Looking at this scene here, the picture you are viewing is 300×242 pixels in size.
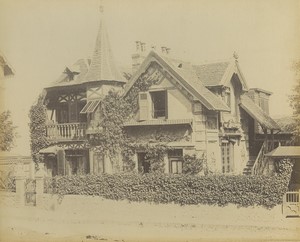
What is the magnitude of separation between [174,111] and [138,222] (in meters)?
1.87

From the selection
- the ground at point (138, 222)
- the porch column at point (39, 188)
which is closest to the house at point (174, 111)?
the porch column at point (39, 188)

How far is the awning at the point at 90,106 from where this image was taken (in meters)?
8.25

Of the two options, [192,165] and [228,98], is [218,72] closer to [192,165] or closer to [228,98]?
[228,98]

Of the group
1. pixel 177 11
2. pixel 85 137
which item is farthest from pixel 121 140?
pixel 177 11

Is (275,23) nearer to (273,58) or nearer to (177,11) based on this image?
(273,58)

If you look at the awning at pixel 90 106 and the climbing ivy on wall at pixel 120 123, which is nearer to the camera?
the climbing ivy on wall at pixel 120 123

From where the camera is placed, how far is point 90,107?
8.30 meters

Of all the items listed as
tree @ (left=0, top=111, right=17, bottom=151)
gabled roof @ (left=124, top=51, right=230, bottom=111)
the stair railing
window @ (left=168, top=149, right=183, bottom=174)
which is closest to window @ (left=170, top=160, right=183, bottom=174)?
window @ (left=168, top=149, right=183, bottom=174)

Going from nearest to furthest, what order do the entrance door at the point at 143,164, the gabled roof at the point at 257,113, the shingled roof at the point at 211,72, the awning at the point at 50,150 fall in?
the gabled roof at the point at 257,113
the shingled roof at the point at 211,72
the entrance door at the point at 143,164
the awning at the point at 50,150

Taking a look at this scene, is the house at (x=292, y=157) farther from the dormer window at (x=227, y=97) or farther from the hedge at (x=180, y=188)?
the dormer window at (x=227, y=97)

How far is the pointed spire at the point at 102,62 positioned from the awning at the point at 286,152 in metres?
2.78

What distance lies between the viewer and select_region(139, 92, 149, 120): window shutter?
811 centimetres

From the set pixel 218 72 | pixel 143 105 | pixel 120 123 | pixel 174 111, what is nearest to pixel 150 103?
pixel 143 105

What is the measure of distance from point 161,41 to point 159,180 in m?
2.22
